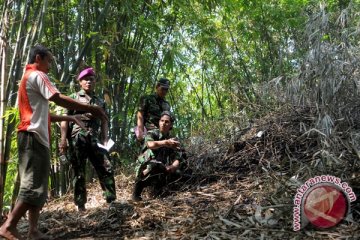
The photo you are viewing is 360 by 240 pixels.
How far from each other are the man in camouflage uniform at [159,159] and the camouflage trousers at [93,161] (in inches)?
13.8

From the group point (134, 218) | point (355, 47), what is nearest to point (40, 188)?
point (134, 218)

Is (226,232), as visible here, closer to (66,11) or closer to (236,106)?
(236,106)

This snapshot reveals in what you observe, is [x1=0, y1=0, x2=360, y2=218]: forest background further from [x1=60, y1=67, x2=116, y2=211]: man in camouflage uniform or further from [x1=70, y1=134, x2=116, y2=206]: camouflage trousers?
[x1=70, y1=134, x2=116, y2=206]: camouflage trousers

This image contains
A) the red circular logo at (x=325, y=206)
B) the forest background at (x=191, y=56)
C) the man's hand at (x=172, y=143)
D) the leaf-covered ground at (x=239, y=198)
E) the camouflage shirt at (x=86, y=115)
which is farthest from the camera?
the man's hand at (x=172, y=143)

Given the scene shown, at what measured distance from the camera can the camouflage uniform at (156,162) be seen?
4.46 m

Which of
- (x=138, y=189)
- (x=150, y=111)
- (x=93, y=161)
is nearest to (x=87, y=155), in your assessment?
(x=93, y=161)

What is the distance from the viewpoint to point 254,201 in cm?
353

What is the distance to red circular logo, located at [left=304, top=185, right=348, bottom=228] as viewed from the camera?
281 cm

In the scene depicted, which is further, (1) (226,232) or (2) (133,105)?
(2) (133,105)

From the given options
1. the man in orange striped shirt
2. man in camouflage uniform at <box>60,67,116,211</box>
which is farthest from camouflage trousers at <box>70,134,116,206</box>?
the man in orange striped shirt

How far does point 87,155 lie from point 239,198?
1503mm

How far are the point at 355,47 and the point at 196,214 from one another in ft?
6.02

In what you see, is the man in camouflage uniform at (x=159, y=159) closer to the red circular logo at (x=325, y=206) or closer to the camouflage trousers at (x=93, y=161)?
the camouflage trousers at (x=93, y=161)

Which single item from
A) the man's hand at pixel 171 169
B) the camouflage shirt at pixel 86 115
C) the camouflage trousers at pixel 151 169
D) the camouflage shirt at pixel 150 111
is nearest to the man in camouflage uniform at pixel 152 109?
the camouflage shirt at pixel 150 111
